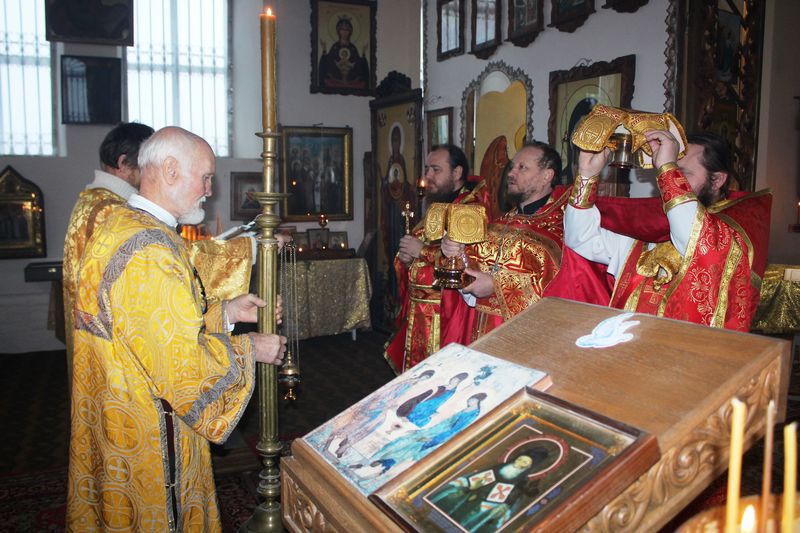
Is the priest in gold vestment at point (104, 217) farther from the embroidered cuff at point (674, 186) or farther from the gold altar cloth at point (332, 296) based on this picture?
the gold altar cloth at point (332, 296)

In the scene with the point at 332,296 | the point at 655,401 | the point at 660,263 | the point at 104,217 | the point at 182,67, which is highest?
the point at 182,67

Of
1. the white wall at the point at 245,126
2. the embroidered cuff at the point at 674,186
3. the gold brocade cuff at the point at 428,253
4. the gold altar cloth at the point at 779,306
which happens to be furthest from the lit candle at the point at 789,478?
the white wall at the point at 245,126

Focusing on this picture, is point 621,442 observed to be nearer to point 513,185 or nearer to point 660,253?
point 660,253

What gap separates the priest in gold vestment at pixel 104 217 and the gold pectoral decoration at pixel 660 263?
1653 millimetres

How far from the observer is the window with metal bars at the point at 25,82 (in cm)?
717

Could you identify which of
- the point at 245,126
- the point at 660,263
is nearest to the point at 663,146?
the point at 660,263

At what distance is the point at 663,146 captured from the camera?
1.70 metres

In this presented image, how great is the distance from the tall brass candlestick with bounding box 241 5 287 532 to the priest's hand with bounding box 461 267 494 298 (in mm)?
1085

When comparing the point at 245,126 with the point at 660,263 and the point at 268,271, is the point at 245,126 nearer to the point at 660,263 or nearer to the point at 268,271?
the point at 268,271

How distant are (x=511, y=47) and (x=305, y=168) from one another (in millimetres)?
3412

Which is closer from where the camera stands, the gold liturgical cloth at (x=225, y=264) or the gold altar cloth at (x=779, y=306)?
the gold liturgical cloth at (x=225, y=264)

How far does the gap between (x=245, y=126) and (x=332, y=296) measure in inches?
108

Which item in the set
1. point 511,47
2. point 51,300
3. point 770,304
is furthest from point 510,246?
point 51,300

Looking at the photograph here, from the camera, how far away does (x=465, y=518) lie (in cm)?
89
